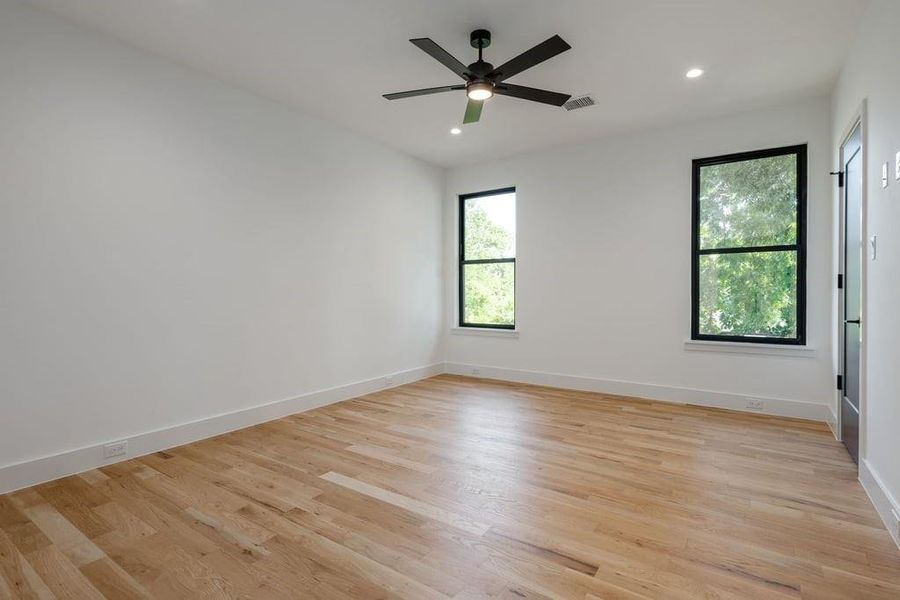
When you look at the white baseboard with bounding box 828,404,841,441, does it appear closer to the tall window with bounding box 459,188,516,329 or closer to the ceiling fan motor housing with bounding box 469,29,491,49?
the tall window with bounding box 459,188,516,329

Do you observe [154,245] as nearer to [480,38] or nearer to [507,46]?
[480,38]

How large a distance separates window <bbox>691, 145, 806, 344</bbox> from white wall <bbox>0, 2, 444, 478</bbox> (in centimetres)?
360

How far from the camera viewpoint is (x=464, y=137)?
500 cm

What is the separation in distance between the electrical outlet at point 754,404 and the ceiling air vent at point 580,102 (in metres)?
3.17

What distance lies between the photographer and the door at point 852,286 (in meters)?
2.92

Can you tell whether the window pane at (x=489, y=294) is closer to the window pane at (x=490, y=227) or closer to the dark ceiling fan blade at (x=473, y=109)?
the window pane at (x=490, y=227)

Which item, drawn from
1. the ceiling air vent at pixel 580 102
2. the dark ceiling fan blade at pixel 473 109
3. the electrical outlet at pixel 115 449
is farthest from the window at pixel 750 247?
the electrical outlet at pixel 115 449

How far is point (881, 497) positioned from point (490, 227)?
454cm

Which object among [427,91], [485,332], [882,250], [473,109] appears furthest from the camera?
[485,332]

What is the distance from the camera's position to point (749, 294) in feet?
14.2

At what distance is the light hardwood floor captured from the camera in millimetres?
1789

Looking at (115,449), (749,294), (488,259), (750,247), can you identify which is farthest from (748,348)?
(115,449)

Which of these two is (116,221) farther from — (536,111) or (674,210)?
(674,210)

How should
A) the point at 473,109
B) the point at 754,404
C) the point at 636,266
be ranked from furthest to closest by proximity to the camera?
the point at 636,266 < the point at 754,404 < the point at 473,109
